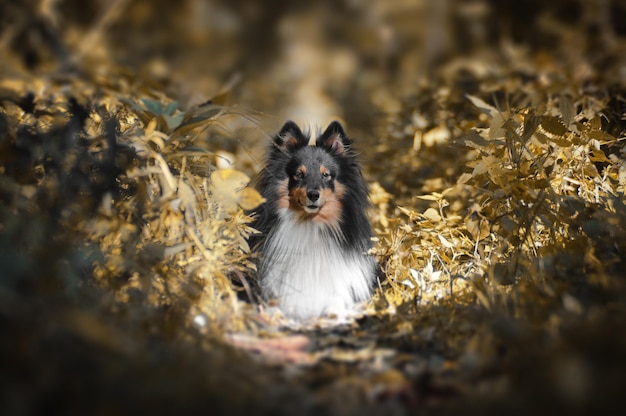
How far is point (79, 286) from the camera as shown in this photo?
2.29m

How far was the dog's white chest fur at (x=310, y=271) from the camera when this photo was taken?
11.8 feet

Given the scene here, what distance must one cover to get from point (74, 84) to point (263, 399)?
178 cm

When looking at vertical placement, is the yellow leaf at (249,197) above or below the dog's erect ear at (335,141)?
below

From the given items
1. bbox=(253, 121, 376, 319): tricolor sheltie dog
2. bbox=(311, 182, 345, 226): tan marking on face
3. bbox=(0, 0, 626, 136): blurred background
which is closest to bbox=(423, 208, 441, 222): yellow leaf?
bbox=(253, 121, 376, 319): tricolor sheltie dog

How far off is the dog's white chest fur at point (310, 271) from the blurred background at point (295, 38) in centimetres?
109

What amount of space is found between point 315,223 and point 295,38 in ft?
4.74

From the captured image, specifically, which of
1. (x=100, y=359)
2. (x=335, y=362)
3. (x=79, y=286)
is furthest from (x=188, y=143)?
(x=100, y=359)

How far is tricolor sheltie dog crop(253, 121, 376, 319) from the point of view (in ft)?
12.2

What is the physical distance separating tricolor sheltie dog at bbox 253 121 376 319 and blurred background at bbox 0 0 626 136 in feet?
2.26

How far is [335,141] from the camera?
420 cm

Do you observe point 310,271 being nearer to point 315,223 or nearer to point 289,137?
point 315,223

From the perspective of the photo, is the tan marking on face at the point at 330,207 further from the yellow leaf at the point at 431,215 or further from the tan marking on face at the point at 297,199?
the yellow leaf at the point at 431,215

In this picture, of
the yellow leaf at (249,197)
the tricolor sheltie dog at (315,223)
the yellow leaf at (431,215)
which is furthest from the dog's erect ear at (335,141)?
the yellow leaf at (249,197)

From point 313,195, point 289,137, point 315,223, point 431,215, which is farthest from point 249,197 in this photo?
point 431,215
